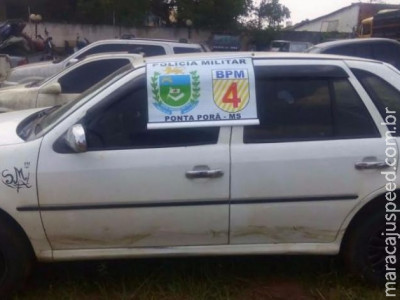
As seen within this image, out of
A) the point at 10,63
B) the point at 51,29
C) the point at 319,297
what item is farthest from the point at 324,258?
the point at 51,29

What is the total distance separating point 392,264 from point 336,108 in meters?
1.15

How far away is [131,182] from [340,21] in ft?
172

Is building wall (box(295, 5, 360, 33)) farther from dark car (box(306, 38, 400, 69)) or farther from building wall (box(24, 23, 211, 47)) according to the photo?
dark car (box(306, 38, 400, 69))

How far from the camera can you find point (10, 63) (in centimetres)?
1758

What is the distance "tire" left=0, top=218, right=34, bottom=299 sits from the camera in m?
3.59

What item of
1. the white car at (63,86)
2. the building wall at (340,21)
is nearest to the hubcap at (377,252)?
the white car at (63,86)

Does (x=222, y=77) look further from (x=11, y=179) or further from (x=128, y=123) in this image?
(x=11, y=179)

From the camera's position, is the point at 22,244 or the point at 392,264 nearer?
the point at 22,244

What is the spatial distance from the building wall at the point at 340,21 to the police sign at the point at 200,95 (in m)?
45.5

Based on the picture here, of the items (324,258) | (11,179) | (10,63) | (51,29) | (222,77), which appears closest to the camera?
(11,179)

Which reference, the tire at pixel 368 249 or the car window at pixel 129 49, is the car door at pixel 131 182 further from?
the car window at pixel 129 49

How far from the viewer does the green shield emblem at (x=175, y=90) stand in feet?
12.1

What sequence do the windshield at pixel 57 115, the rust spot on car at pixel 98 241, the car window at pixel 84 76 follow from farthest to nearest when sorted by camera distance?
the car window at pixel 84 76
the windshield at pixel 57 115
the rust spot on car at pixel 98 241

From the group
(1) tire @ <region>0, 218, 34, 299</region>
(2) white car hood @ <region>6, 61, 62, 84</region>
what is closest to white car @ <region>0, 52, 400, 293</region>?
(1) tire @ <region>0, 218, 34, 299</region>
